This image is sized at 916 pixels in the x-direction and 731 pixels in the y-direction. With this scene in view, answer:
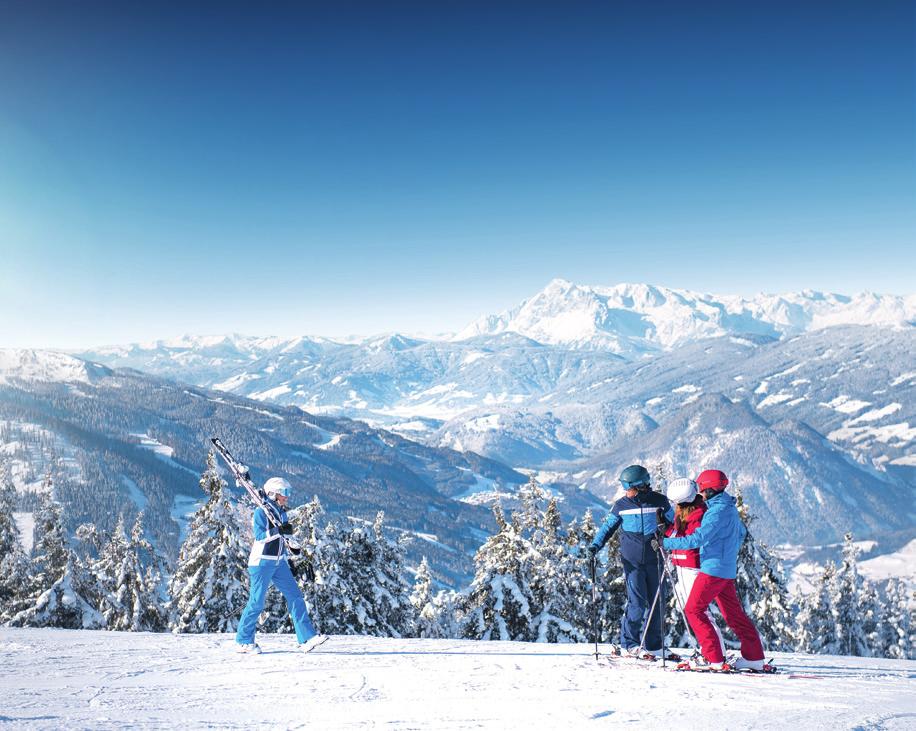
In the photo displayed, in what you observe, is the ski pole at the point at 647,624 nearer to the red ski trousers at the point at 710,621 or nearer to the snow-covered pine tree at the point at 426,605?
the red ski trousers at the point at 710,621

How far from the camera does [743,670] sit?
7730mm

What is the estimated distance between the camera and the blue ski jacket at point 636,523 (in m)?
8.34

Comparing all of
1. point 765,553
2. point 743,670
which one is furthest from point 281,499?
point 765,553

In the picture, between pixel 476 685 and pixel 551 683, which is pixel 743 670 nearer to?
pixel 551 683

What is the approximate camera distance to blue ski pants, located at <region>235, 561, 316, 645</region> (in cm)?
916

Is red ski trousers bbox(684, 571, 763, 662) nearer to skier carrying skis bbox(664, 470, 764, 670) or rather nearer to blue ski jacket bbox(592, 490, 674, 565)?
skier carrying skis bbox(664, 470, 764, 670)

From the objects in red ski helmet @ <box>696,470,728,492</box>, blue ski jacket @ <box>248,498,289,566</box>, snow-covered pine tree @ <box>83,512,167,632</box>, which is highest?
red ski helmet @ <box>696,470,728,492</box>

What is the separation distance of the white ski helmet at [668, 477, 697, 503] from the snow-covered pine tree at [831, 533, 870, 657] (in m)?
28.9

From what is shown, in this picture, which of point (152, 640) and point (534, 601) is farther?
point (534, 601)

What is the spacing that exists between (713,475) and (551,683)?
361cm

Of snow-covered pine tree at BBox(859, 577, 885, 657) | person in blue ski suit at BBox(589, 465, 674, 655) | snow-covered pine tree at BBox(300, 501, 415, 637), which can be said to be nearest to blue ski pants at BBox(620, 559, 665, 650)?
person in blue ski suit at BBox(589, 465, 674, 655)

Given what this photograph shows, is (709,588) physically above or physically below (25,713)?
above

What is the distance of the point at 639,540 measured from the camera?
841 centimetres

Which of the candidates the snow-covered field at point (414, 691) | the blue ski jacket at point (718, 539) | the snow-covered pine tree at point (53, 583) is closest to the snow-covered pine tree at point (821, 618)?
the snow-covered field at point (414, 691)
